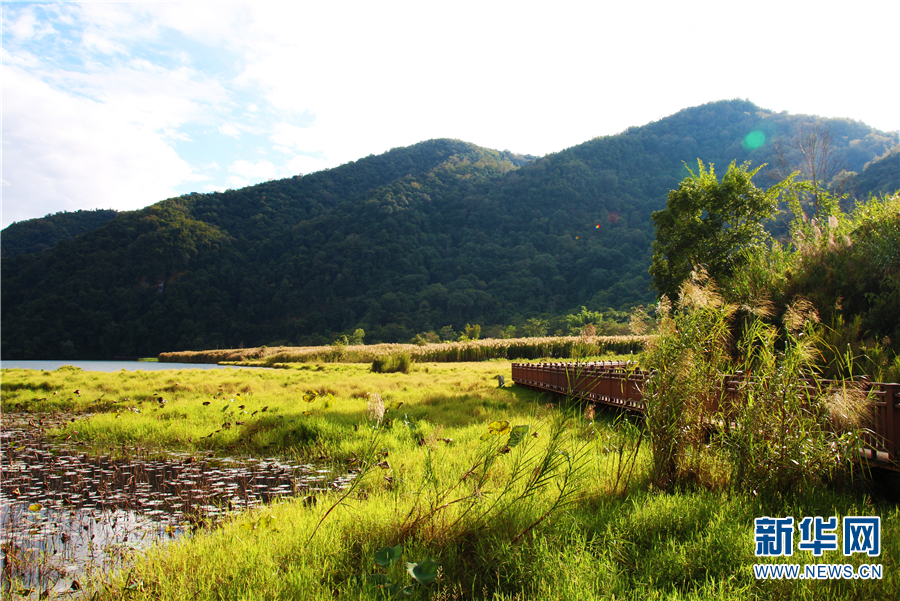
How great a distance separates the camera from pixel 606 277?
78.1 meters

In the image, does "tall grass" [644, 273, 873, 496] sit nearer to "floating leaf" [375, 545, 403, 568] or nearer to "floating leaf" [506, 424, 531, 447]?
Answer: "floating leaf" [506, 424, 531, 447]

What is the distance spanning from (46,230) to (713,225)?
114489mm

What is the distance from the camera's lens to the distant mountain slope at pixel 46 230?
291 ft

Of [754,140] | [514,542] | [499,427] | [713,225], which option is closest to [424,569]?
[514,542]

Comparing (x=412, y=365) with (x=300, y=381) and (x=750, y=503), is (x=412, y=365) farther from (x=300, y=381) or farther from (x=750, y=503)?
(x=750, y=503)

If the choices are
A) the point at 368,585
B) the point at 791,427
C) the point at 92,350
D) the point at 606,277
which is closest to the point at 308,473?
the point at 368,585

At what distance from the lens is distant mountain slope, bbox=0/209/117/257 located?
291 ft

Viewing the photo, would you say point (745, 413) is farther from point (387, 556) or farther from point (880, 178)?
point (880, 178)

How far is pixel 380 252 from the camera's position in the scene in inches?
3676

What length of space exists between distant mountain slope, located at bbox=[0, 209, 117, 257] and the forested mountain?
14.1 m

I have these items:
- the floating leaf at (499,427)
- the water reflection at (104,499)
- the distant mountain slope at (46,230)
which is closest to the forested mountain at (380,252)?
the distant mountain slope at (46,230)

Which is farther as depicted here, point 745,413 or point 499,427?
point 745,413

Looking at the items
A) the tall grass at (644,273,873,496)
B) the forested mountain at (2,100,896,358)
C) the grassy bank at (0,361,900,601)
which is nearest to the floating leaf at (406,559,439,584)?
the grassy bank at (0,361,900,601)

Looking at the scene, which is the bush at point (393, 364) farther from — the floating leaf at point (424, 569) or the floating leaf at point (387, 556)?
the floating leaf at point (424, 569)
